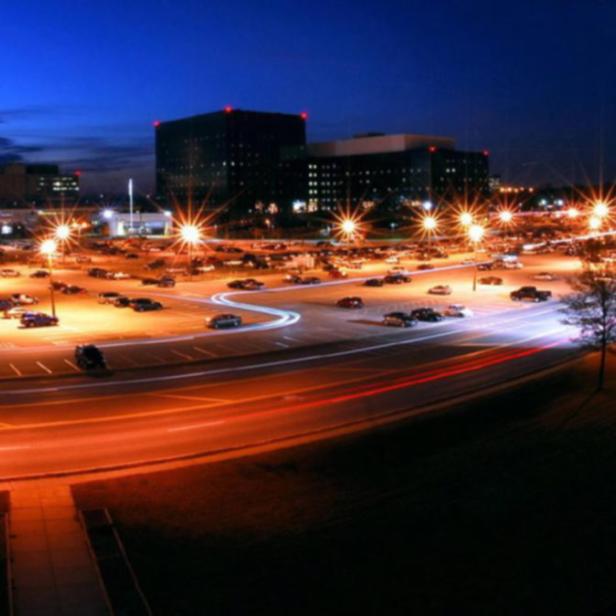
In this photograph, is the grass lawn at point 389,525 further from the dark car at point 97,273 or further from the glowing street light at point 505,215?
the glowing street light at point 505,215

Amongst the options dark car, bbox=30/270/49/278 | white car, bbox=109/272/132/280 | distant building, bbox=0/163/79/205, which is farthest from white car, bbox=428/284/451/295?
distant building, bbox=0/163/79/205

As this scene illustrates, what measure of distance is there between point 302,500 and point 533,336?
81.0 ft

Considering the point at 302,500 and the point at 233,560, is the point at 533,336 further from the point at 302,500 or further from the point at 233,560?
the point at 233,560

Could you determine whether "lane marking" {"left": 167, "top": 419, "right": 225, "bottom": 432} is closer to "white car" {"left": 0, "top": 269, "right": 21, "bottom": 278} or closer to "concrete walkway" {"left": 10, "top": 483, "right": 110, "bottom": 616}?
"concrete walkway" {"left": 10, "top": 483, "right": 110, "bottom": 616}

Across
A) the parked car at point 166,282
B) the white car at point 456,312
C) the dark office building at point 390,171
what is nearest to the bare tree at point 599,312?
Answer: the white car at point 456,312

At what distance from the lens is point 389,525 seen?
15039 millimetres

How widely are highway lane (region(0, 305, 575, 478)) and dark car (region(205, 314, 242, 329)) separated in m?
9.10

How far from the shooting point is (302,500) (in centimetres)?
1633

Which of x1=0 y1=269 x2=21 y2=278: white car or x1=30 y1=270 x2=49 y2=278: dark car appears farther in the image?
x1=0 y1=269 x2=21 y2=278: white car

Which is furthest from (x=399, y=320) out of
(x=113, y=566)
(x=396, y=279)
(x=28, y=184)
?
(x=28, y=184)

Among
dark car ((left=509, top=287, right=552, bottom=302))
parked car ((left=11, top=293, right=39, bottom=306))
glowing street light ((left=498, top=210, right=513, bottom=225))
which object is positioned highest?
glowing street light ((left=498, top=210, right=513, bottom=225))

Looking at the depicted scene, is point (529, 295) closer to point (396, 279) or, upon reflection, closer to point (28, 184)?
point (396, 279)

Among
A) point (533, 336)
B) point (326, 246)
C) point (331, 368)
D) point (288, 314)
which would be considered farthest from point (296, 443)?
point (326, 246)

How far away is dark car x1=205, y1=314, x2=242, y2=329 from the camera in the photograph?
40125 millimetres
